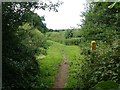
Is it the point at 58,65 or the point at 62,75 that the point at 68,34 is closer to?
the point at 58,65

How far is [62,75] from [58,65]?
0.65 feet

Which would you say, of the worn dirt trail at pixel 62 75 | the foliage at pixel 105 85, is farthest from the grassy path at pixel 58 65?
the foliage at pixel 105 85

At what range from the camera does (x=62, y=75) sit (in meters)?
3.49

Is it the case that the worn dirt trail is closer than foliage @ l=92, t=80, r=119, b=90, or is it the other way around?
foliage @ l=92, t=80, r=119, b=90

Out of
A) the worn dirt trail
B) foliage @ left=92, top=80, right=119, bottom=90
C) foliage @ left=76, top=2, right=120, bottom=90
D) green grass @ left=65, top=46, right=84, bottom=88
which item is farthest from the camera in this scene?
the worn dirt trail

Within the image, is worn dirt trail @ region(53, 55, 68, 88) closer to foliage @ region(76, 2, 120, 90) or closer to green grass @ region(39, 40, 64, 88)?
green grass @ region(39, 40, 64, 88)

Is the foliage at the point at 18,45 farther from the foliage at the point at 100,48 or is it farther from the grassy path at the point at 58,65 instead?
the foliage at the point at 100,48

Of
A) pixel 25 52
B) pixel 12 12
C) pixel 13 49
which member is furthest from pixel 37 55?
pixel 12 12

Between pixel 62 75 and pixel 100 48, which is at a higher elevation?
pixel 100 48

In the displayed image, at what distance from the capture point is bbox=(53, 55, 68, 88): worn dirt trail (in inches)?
130

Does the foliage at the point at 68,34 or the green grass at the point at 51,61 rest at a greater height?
the foliage at the point at 68,34

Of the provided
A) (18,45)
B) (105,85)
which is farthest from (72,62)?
(105,85)

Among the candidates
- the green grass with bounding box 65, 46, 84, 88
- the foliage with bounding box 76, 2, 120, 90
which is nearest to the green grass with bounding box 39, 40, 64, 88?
the green grass with bounding box 65, 46, 84, 88

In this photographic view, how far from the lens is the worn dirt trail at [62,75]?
130 inches
